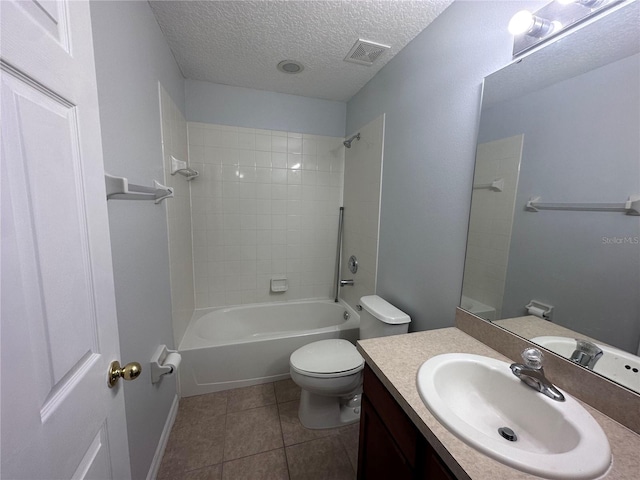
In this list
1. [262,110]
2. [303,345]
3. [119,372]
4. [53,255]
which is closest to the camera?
[53,255]

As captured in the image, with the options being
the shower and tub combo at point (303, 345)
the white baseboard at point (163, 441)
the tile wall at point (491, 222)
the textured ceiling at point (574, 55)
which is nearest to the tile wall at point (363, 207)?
the shower and tub combo at point (303, 345)

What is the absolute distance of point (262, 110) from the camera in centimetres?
232

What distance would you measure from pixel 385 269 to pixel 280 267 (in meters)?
1.16

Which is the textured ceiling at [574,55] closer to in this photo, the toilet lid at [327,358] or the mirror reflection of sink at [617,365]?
the mirror reflection of sink at [617,365]

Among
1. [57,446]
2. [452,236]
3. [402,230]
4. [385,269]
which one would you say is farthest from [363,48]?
[57,446]

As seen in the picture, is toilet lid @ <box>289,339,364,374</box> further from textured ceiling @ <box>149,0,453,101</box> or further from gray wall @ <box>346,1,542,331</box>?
textured ceiling @ <box>149,0,453,101</box>

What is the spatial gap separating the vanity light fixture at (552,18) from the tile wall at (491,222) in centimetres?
34

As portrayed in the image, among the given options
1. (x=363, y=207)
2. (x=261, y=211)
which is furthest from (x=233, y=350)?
(x=363, y=207)

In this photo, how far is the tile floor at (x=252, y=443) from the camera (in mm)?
1345

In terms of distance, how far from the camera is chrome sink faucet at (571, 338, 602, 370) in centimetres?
75

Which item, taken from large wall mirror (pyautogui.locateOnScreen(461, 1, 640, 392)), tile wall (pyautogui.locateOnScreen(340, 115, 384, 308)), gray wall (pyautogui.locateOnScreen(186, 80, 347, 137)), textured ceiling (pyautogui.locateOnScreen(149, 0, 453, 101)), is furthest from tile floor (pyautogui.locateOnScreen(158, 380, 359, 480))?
textured ceiling (pyautogui.locateOnScreen(149, 0, 453, 101))

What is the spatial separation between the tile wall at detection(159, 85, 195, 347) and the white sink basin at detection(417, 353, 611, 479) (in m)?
1.66

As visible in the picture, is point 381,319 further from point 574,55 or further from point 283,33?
point 283,33

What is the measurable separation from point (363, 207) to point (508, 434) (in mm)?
1694
